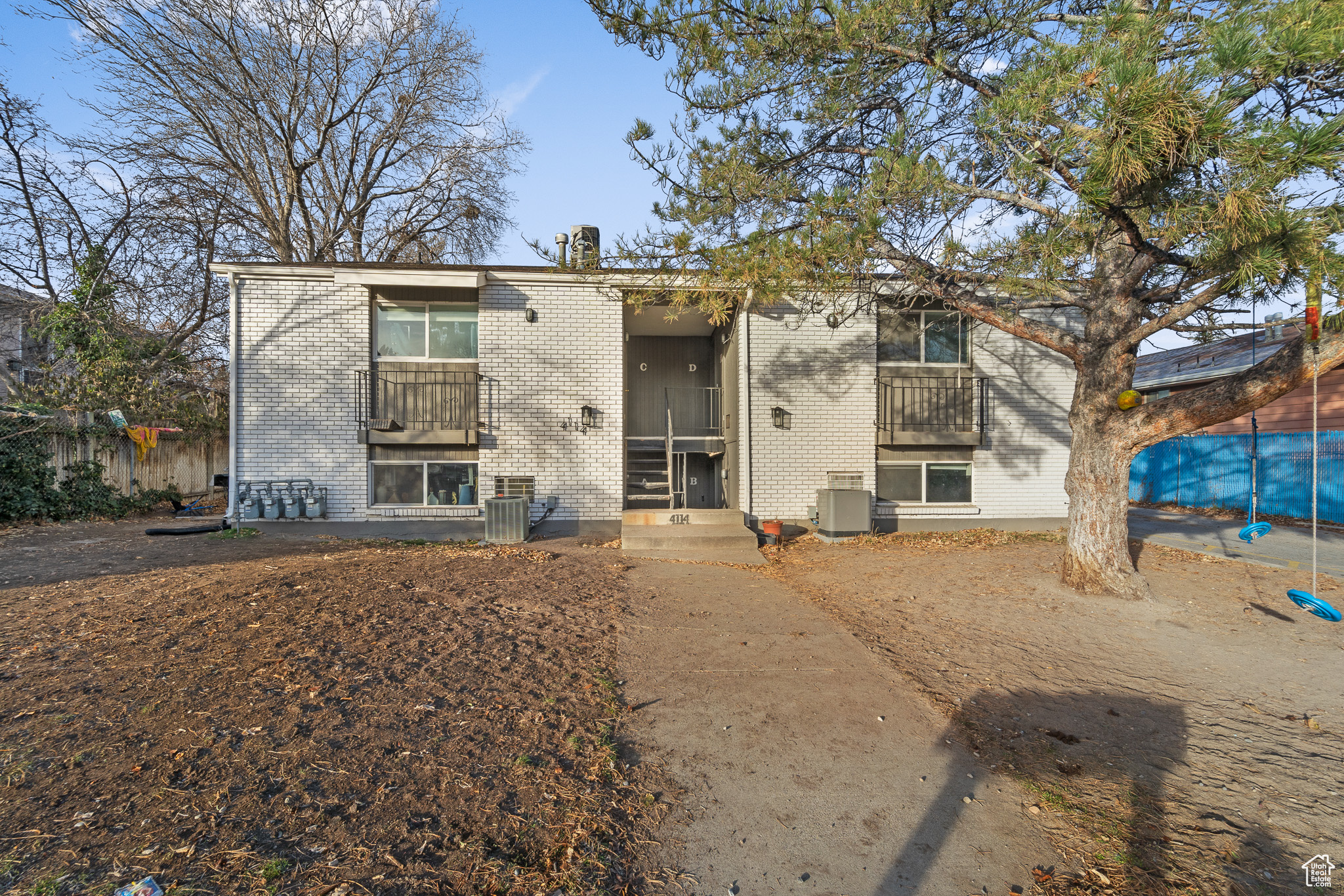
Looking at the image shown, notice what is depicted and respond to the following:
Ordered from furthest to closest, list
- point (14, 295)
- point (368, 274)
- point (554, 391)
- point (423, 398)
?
point (14, 295) < point (554, 391) < point (423, 398) < point (368, 274)

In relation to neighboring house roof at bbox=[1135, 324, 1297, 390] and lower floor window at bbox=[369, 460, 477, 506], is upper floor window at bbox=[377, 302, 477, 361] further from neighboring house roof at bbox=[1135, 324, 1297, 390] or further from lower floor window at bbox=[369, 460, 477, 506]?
neighboring house roof at bbox=[1135, 324, 1297, 390]

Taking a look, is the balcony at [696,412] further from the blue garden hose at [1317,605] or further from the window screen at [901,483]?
the blue garden hose at [1317,605]

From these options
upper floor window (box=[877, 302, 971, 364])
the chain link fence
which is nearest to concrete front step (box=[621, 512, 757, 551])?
upper floor window (box=[877, 302, 971, 364])

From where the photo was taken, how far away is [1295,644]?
5121mm

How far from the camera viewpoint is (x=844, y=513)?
9750 mm

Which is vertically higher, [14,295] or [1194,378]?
[14,295]

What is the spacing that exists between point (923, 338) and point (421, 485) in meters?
9.55

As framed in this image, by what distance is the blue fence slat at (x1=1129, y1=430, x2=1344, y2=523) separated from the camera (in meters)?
12.0

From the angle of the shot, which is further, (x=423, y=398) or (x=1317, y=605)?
(x=423, y=398)

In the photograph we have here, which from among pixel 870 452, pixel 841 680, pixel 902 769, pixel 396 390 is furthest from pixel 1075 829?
pixel 396 390

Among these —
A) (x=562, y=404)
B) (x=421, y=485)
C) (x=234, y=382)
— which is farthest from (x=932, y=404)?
(x=234, y=382)

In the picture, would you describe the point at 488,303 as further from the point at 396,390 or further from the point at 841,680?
the point at 841,680

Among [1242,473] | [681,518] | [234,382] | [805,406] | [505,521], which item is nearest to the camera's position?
[505,521]

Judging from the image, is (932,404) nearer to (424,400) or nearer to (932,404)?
(932,404)
